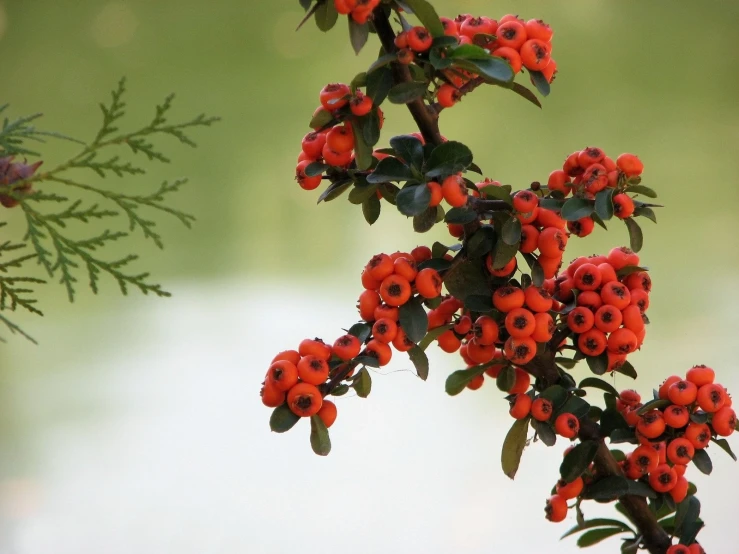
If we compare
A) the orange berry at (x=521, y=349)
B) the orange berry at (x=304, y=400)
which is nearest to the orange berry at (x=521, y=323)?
the orange berry at (x=521, y=349)

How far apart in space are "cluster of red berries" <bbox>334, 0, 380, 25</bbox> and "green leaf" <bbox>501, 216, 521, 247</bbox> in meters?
0.25

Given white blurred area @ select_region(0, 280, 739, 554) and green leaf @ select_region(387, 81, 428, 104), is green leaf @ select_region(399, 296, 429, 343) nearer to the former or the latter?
green leaf @ select_region(387, 81, 428, 104)

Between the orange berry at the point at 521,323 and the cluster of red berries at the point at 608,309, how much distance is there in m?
0.07

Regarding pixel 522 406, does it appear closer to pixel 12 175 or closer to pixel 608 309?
pixel 608 309

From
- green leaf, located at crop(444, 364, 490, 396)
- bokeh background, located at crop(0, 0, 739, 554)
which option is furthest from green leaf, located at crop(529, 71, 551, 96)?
bokeh background, located at crop(0, 0, 739, 554)

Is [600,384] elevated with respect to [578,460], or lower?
elevated

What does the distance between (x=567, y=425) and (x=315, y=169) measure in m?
0.39

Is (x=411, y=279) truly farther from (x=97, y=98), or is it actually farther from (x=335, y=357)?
(x=97, y=98)

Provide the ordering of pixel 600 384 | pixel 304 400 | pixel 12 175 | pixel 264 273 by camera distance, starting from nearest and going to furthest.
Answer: pixel 12 175 → pixel 304 400 → pixel 600 384 → pixel 264 273

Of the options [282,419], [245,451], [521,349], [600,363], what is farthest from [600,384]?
[245,451]

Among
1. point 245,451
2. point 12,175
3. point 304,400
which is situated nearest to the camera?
point 12,175

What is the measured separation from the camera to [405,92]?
2.45ft

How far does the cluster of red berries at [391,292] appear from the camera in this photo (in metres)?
0.80

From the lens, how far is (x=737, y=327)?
185 cm
